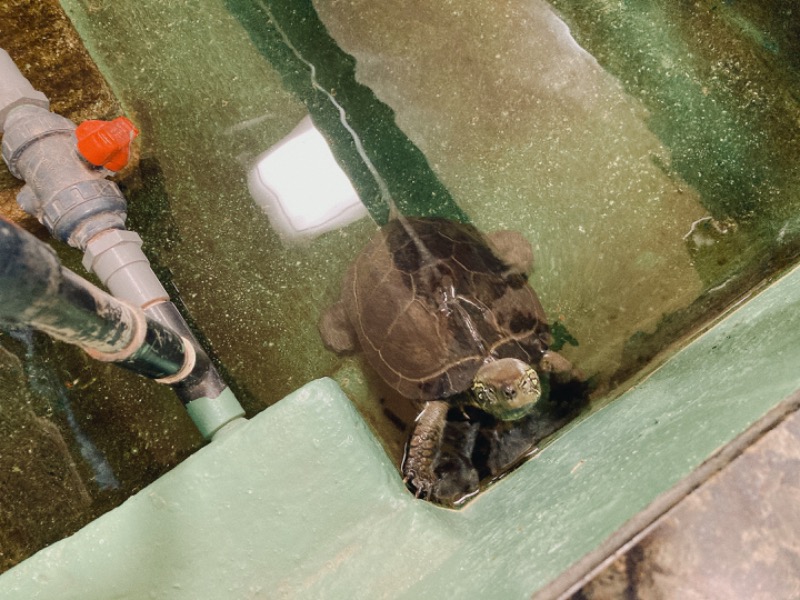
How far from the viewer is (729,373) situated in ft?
4.26

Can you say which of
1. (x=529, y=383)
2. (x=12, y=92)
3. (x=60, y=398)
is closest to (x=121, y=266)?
(x=12, y=92)

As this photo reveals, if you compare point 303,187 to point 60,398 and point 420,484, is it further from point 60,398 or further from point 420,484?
point 420,484

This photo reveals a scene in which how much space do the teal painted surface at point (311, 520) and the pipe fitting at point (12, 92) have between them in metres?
1.41

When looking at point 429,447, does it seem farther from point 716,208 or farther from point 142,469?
point 716,208

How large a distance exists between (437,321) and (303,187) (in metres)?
1.00

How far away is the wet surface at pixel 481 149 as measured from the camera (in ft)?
7.55

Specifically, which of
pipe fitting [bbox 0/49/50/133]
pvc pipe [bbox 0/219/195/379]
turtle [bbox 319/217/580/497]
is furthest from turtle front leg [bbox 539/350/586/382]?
pipe fitting [bbox 0/49/50/133]

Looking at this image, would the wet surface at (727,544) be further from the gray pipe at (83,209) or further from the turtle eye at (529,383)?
the gray pipe at (83,209)

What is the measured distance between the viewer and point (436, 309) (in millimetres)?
2182

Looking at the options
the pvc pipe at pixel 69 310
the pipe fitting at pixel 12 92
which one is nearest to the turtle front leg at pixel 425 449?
the pvc pipe at pixel 69 310

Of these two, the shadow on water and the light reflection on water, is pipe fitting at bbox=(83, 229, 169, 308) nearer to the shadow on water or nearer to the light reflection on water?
the light reflection on water

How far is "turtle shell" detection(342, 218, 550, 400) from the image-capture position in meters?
2.20

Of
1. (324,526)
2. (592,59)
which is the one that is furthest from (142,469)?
(592,59)

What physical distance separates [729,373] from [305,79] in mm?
2234
